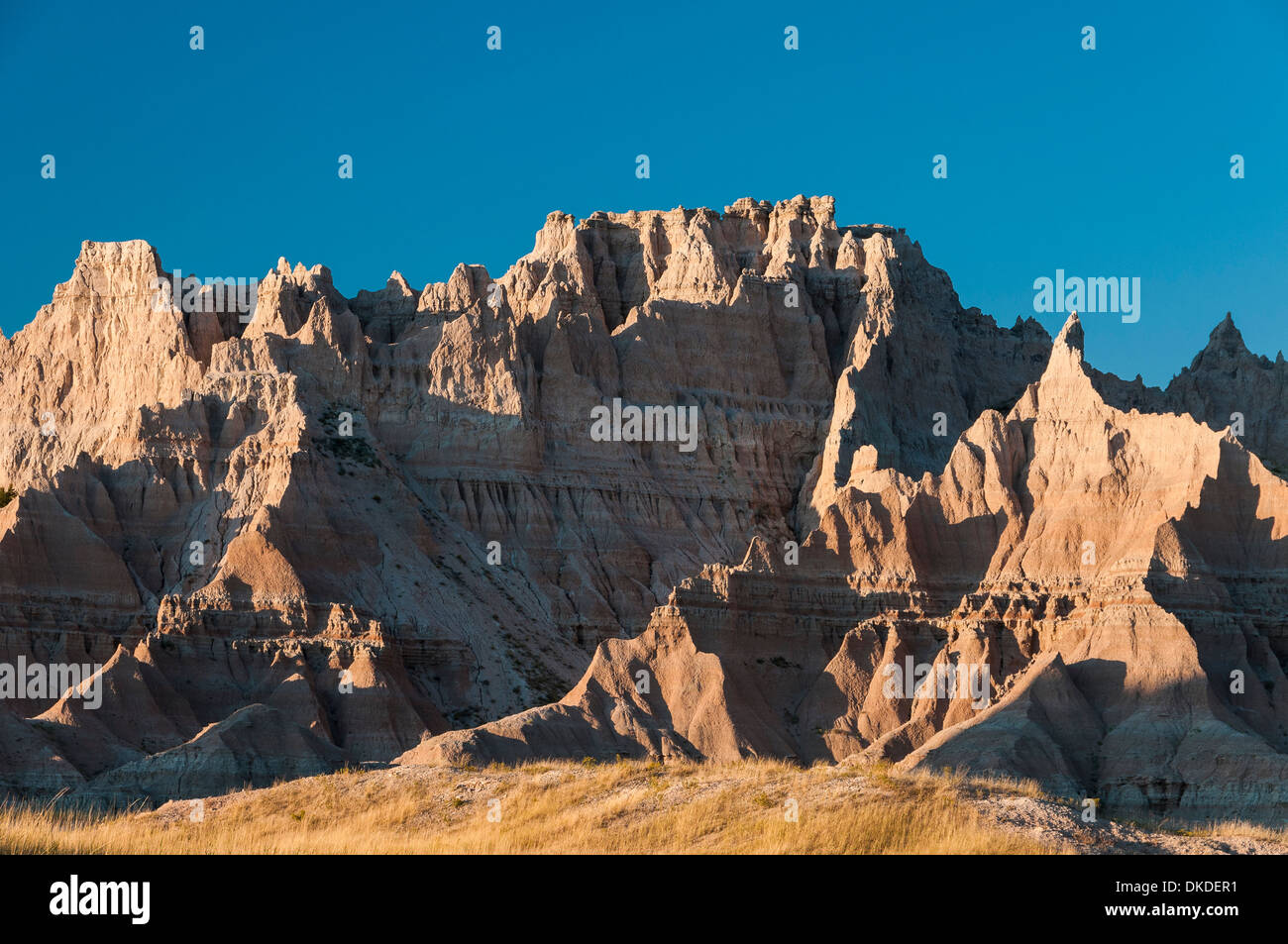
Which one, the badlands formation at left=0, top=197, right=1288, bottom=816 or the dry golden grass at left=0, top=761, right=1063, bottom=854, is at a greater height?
the badlands formation at left=0, top=197, right=1288, bottom=816

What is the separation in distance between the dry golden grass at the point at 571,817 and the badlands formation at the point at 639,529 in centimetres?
2986

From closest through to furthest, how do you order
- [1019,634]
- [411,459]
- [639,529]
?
[1019,634] < [411,459] < [639,529]

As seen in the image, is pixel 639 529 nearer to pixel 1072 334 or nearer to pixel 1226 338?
pixel 1072 334

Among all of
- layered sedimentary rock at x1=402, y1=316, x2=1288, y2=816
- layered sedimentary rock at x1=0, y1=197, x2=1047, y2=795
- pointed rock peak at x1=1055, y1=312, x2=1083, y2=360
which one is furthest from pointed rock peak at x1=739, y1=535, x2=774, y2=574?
pointed rock peak at x1=1055, y1=312, x2=1083, y2=360

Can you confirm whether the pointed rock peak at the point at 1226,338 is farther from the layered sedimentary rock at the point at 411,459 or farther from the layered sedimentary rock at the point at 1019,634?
the layered sedimentary rock at the point at 1019,634

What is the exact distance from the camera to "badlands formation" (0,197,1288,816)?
88.4 m

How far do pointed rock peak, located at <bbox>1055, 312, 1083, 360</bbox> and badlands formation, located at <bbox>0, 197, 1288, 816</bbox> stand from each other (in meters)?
0.37

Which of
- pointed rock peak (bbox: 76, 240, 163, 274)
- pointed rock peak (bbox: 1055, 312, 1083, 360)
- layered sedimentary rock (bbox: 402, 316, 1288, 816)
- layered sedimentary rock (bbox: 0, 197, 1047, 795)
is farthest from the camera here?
pointed rock peak (bbox: 76, 240, 163, 274)

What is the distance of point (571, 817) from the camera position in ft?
140

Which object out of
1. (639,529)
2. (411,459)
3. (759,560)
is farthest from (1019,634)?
(411,459)

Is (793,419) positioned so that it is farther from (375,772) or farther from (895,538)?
(375,772)

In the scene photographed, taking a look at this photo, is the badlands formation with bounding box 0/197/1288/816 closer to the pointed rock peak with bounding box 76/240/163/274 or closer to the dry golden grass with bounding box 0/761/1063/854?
the pointed rock peak with bounding box 76/240/163/274

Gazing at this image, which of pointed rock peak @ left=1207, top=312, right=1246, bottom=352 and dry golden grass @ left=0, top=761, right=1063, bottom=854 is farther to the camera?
pointed rock peak @ left=1207, top=312, right=1246, bottom=352

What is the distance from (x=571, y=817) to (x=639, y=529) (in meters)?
83.1
